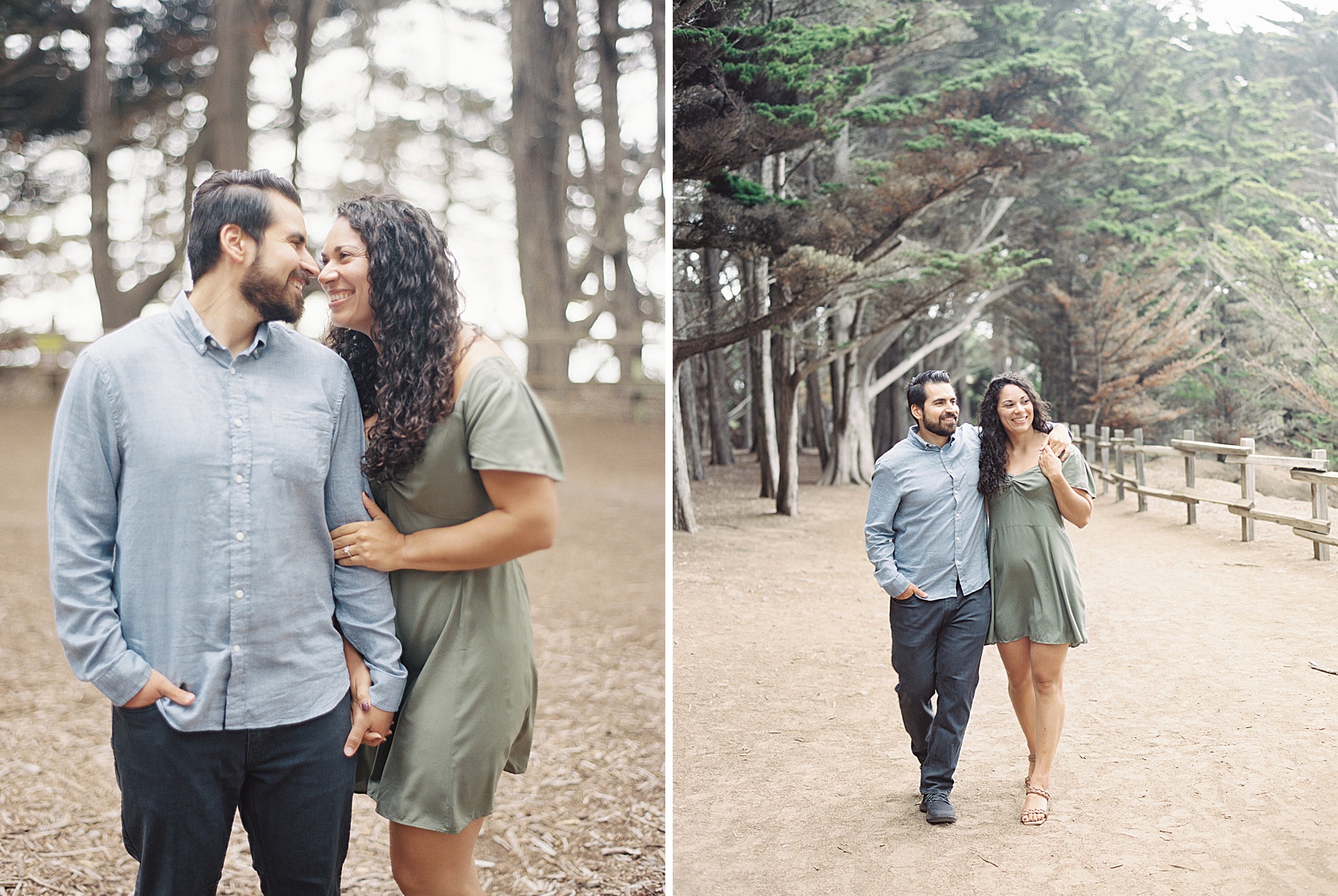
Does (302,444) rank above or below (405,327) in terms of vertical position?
below

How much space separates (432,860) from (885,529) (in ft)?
4.68

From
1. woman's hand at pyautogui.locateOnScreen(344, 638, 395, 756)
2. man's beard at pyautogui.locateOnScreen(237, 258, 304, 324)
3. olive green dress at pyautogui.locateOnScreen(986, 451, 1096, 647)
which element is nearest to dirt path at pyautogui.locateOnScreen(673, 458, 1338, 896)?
olive green dress at pyautogui.locateOnScreen(986, 451, 1096, 647)

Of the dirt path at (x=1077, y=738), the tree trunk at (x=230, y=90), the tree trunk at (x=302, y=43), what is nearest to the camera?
the dirt path at (x=1077, y=738)

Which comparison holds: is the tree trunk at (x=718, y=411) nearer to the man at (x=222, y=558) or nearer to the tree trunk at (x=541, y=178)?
the man at (x=222, y=558)

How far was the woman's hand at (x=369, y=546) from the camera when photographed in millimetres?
1659

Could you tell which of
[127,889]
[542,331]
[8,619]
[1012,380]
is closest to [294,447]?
[1012,380]

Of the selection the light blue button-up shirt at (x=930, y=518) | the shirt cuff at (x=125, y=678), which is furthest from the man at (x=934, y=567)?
the shirt cuff at (x=125, y=678)

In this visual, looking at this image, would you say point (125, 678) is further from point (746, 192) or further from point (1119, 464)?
point (1119, 464)

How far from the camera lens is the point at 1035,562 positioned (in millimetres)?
2561

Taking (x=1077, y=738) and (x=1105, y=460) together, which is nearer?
(x=1077, y=738)

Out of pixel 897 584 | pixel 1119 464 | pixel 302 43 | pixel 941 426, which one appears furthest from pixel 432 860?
pixel 302 43

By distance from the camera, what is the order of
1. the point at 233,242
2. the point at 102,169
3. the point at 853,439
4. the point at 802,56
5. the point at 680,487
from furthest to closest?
the point at 102,169
the point at 680,487
the point at 802,56
the point at 853,439
the point at 233,242

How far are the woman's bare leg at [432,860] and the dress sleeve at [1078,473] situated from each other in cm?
165

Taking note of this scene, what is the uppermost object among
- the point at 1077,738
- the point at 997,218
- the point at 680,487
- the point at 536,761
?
the point at 997,218
